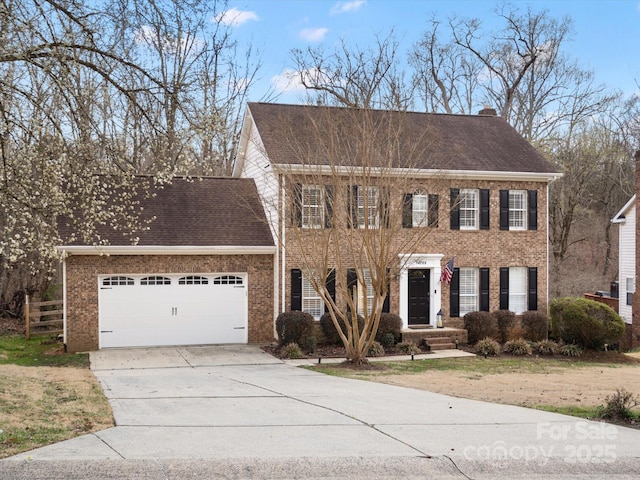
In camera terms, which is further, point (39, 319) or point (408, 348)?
point (39, 319)

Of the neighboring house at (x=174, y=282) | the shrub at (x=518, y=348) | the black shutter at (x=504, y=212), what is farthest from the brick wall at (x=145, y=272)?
the black shutter at (x=504, y=212)

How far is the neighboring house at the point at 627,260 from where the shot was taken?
2914 cm

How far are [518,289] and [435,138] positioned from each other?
5.76 metres

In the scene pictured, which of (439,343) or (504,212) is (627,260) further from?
(439,343)

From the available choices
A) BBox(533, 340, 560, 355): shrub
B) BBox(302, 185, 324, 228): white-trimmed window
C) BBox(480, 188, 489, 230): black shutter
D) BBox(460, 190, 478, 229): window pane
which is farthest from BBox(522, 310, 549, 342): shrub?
BBox(302, 185, 324, 228): white-trimmed window

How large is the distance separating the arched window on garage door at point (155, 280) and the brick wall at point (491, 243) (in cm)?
692

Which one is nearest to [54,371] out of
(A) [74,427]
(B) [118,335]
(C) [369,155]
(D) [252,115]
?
(B) [118,335]

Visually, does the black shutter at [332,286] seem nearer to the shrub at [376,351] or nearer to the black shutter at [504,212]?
the shrub at [376,351]

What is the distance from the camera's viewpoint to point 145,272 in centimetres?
2005

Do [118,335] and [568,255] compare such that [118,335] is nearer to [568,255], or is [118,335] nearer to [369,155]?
[369,155]

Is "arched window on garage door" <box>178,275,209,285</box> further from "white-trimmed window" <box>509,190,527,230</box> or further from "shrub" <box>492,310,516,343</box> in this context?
"white-trimmed window" <box>509,190,527,230</box>

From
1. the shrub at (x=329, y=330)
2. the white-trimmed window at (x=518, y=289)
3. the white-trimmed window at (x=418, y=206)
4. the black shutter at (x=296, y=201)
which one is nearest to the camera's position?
the black shutter at (x=296, y=201)

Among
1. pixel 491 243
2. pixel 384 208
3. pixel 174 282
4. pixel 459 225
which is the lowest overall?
pixel 174 282

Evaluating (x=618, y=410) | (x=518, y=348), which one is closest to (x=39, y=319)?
(x=518, y=348)
